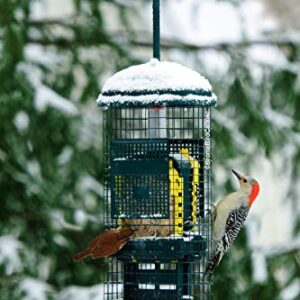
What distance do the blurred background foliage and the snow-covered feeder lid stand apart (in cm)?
280

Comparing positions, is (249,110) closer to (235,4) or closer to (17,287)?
(235,4)

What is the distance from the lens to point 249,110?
980cm

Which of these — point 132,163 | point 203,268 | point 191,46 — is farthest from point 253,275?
point 132,163

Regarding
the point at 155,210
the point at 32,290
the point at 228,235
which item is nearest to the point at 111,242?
the point at 155,210

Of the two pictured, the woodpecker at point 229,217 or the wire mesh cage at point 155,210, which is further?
the woodpecker at point 229,217

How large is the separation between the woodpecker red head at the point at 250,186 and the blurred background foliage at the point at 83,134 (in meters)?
2.03

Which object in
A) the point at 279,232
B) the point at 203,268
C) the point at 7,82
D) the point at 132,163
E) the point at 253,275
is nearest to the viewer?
the point at 132,163

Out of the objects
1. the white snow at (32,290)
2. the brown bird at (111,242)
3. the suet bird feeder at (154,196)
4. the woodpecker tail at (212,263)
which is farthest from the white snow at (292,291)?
the brown bird at (111,242)

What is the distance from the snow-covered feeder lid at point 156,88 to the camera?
6066 mm

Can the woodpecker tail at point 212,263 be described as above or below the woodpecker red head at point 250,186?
below

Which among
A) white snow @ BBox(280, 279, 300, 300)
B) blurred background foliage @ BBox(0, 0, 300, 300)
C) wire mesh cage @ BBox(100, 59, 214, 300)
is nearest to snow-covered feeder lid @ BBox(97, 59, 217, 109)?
wire mesh cage @ BBox(100, 59, 214, 300)

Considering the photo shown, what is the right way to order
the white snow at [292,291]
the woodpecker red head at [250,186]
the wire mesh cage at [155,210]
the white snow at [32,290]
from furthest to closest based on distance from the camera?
1. the white snow at [292,291]
2. the white snow at [32,290]
3. the woodpecker red head at [250,186]
4. the wire mesh cage at [155,210]

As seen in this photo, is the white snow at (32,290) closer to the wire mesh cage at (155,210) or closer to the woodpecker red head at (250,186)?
the woodpecker red head at (250,186)

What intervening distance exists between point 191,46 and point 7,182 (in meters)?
1.98
